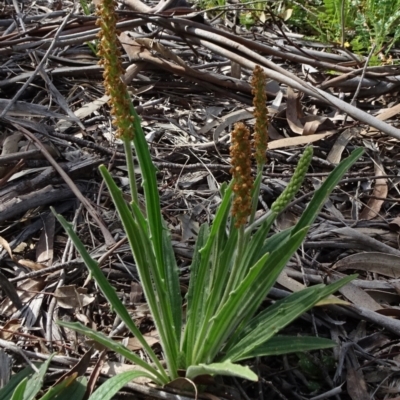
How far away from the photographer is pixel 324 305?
172 cm

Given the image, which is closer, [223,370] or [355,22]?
[223,370]

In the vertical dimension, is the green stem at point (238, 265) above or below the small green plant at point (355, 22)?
above

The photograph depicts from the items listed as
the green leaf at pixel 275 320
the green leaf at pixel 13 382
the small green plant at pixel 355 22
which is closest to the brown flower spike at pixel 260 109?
the green leaf at pixel 275 320

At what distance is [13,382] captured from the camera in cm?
146

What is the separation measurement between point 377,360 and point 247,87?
125cm

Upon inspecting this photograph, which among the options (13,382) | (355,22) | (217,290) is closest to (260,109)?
(217,290)

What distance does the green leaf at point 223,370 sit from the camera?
3.73 feet

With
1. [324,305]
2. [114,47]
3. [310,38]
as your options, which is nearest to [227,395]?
[324,305]

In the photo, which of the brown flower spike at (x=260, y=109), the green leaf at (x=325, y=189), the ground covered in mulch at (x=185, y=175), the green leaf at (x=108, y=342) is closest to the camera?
the brown flower spike at (x=260, y=109)

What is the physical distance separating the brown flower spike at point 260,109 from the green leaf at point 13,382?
73 centimetres

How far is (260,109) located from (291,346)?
538mm

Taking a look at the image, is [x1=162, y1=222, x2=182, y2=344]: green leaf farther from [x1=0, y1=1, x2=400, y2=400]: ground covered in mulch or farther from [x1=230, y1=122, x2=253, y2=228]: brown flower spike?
[x1=230, y1=122, x2=253, y2=228]: brown flower spike

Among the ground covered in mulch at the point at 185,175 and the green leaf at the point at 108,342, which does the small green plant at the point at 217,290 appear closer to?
the green leaf at the point at 108,342

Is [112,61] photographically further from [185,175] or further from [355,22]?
[355,22]
